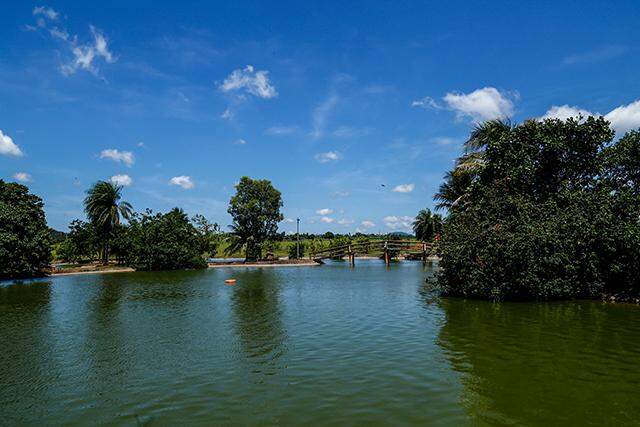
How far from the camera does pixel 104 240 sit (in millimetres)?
60188

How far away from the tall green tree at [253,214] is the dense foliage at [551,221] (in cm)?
4304

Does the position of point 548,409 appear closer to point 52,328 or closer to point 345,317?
point 345,317

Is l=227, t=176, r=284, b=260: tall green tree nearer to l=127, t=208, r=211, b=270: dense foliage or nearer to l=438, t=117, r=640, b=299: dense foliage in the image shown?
l=127, t=208, r=211, b=270: dense foliage

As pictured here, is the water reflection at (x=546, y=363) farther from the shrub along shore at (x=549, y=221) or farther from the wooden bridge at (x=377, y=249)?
the wooden bridge at (x=377, y=249)

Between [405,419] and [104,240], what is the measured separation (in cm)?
6132

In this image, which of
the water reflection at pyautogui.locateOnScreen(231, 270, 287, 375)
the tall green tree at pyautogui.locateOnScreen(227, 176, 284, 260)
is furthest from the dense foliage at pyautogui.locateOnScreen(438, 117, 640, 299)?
the tall green tree at pyautogui.locateOnScreen(227, 176, 284, 260)

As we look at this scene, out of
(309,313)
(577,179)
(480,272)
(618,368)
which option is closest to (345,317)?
(309,313)

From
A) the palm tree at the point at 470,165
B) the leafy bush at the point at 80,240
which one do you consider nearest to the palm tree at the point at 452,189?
the palm tree at the point at 470,165

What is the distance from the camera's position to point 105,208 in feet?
191

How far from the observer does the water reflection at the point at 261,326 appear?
1248cm

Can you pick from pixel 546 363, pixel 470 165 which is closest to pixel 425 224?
pixel 470 165

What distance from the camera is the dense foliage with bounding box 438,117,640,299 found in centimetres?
2148

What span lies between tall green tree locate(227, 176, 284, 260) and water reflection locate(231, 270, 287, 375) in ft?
121

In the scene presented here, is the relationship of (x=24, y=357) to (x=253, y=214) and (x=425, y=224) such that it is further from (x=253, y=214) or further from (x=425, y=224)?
(x=425, y=224)
